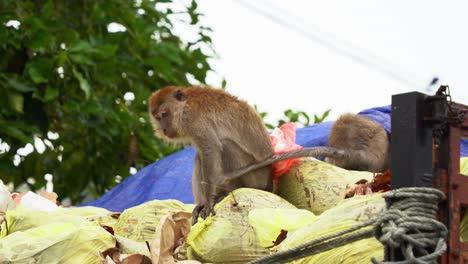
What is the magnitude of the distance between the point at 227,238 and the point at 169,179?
231 centimetres

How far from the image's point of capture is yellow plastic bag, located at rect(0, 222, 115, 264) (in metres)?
3.03

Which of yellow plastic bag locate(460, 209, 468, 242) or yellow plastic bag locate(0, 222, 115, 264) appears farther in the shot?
yellow plastic bag locate(0, 222, 115, 264)

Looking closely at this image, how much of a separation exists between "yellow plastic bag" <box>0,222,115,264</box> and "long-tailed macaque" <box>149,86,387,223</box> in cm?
153

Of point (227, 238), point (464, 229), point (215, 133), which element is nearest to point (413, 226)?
point (464, 229)

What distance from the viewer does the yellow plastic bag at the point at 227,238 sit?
121 inches

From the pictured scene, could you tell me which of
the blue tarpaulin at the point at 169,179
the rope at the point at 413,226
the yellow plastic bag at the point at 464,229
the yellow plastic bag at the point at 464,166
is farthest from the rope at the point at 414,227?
the blue tarpaulin at the point at 169,179

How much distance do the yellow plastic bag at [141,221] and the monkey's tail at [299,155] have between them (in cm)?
73

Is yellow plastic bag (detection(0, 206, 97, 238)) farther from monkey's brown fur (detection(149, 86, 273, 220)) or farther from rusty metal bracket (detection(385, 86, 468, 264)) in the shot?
rusty metal bracket (detection(385, 86, 468, 264))

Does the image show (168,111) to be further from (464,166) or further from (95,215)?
(464,166)

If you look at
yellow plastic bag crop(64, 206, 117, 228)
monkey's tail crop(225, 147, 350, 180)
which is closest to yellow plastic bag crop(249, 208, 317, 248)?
yellow plastic bag crop(64, 206, 117, 228)

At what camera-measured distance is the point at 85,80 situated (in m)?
7.18

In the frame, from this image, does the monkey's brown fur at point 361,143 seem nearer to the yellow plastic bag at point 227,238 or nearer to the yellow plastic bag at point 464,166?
the yellow plastic bag at point 227,238

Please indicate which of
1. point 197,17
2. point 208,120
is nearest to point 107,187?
point 197,17

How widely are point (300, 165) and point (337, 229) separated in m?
1.60
